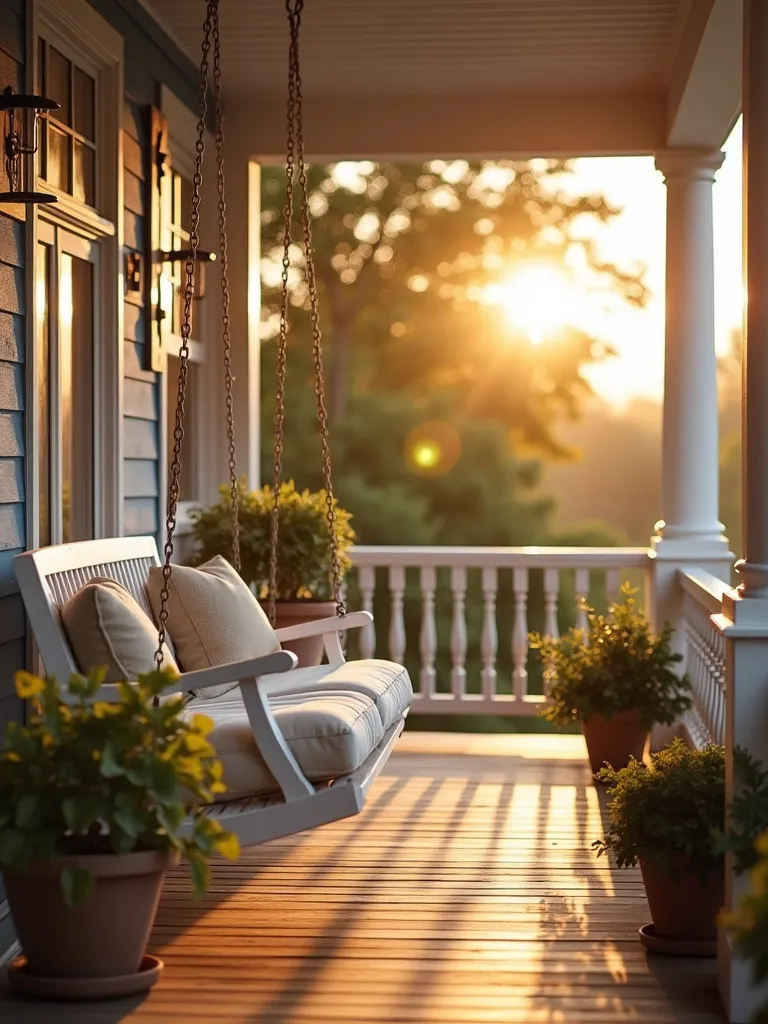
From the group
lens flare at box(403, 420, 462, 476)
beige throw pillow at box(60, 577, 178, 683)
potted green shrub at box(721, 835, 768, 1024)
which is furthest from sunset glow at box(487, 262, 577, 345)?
potted green shrub at box(721, 835, 768, 1024)

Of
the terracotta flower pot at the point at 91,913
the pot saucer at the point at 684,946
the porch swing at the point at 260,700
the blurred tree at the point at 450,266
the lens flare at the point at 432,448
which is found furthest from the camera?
the lens flare at the point at 432,448

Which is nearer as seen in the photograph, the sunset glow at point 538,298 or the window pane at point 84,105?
the window pane at point 84,105

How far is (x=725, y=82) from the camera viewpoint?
523 cm

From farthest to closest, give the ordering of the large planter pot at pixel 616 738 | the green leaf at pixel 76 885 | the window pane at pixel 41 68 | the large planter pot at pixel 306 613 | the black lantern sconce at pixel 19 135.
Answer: the large planter pot at pixel 616 738 → the large planter pot at pixel 306 613 → the window pane at pixel 41 68 → the black lantern sconce at pixel 19 135 → the green leaf at pixel 76 885

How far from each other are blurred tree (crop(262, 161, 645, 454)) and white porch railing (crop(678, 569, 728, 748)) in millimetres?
11943

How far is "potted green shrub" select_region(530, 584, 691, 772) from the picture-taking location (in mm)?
5539

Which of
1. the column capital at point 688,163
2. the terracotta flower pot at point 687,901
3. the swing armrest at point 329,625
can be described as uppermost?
the column capital at point 688,163

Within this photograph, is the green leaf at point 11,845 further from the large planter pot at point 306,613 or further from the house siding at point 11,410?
the large planter pot at point 306,613

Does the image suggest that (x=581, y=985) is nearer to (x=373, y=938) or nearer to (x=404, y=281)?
(x=373, y=938)

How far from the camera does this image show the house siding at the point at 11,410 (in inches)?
151

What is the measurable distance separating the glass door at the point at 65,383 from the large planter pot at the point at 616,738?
83.8 inches

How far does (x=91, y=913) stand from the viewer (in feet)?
9.95

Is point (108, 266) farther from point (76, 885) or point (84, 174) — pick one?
point (76, 885)

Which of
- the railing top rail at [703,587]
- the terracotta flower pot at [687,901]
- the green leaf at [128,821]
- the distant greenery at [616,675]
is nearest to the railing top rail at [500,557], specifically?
the railing top rail at [703,587]
